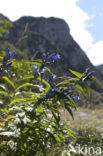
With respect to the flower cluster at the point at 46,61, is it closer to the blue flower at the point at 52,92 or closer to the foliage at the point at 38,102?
the foliage at the point at 38,102

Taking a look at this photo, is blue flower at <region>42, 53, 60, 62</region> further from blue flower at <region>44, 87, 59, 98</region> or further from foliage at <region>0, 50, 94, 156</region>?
blue flower at <region>44, 87, 59, 98</region>

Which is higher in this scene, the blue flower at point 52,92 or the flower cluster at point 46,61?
the flower cluster at point 46,61

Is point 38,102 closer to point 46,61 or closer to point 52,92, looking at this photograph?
point 52,92

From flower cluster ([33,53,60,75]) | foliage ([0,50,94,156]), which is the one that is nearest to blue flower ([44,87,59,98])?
foliage ([0,50,94,156])

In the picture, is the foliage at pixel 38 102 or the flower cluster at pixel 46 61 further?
the flower cluster at pixel 46 61

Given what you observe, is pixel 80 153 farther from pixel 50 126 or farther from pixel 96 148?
pixel 50 126

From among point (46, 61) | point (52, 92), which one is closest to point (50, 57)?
point (46, 61)

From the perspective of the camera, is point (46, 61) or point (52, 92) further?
point (46, 61)

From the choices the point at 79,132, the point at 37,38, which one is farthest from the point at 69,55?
the point at 79,132

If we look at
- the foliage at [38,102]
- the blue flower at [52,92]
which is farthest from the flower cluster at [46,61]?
the blue flower at [52,92]

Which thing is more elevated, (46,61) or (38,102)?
(46,61)

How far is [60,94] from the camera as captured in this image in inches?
53.8

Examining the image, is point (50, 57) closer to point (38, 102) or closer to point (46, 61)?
point (46, 61)

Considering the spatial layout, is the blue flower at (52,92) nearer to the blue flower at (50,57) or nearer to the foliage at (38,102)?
the foliage at (38,102)
